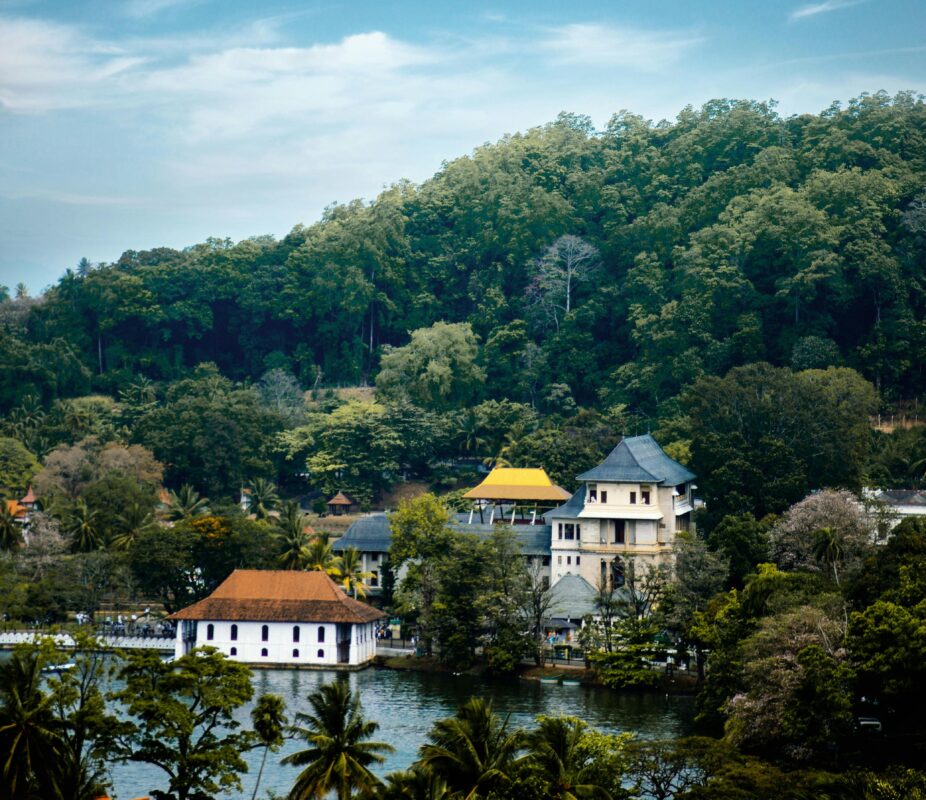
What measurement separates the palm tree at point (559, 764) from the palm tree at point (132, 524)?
137 feet

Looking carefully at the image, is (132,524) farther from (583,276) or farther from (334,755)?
(583,276)

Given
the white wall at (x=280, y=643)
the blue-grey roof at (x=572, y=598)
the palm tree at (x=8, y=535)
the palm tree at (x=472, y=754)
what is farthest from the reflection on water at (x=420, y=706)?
the palm tree at (x=8, y=535)

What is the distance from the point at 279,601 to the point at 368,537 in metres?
10.8

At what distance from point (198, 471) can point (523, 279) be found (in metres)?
32.3

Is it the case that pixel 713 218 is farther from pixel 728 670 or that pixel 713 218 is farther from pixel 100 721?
pixel 100 721

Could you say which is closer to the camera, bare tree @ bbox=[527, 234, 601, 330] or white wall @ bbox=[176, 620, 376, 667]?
white wall @ bbox=[176, 620, 376, 667]

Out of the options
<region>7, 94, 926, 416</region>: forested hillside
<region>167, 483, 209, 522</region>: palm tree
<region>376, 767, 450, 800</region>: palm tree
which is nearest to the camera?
<region>376, 767, 450, 800</region>: palm tree

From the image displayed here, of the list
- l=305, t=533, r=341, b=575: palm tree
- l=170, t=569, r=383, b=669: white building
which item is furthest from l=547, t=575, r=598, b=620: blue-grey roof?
l=305, t=533, r=341, b=575: palm tree

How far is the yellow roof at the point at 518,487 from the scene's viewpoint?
257 ft

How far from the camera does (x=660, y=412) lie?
94.3 metres

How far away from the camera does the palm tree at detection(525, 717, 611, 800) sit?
1359 inches

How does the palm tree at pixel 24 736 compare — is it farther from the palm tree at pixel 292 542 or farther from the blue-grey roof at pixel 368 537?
the blue-grey roof at pixel 368 537

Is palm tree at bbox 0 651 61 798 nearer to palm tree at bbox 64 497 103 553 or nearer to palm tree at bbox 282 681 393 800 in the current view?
palm tree at bbox 282 681 393 800

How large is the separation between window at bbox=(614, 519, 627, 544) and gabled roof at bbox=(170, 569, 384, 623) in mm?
10779
